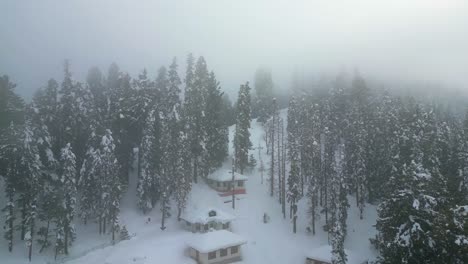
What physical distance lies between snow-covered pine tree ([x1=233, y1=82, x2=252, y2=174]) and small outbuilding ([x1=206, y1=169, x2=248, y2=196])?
4.04m

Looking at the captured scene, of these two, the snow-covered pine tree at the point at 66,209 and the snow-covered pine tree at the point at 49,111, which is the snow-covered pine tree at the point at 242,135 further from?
the snow-covered pine tree at the point at 66,209

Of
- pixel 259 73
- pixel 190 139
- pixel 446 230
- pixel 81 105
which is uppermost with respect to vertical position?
pixel 259 73

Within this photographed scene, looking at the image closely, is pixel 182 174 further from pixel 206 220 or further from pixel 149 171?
pixel 206 220

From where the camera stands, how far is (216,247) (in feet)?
152

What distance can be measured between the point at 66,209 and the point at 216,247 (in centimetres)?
1679

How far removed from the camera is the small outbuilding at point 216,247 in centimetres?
4622

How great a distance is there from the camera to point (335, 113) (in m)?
77.8

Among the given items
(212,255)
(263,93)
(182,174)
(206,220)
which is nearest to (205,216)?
(206,220)

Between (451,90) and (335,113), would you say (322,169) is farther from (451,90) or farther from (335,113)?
(451,90)

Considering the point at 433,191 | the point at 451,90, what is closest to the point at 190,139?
the point at 433,191

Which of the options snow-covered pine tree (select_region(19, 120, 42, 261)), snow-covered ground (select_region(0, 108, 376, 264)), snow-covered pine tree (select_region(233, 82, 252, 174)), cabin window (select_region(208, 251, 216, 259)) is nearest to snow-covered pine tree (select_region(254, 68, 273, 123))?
snow-covered pine tree (select_region(233, 82, 252, 174))

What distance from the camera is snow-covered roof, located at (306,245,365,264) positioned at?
1907 inches

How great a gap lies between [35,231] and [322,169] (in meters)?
38.0

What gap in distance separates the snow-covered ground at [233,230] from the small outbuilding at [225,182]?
3.52 feet
